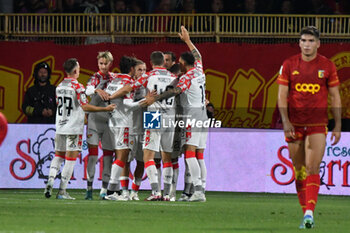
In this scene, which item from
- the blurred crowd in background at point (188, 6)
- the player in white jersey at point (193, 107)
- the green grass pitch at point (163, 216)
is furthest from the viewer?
the blurred crowd in background at point (188, 6)

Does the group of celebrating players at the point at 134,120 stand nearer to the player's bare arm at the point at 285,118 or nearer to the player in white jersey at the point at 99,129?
the player in white jersey at the point at 99,129

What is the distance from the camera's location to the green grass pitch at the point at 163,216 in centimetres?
934

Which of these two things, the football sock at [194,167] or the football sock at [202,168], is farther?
the football sock at [202,168]

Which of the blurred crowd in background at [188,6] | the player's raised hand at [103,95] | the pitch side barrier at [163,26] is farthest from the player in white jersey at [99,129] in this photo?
the blurred crowd in background at [188,6]

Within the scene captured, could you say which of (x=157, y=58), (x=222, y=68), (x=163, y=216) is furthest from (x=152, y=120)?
(x=222, y=68)

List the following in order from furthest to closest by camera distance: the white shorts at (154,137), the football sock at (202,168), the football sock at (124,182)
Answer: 1. the football sock at (202,168)
2. the football sock at (124,182)
3. the white shorts at (154,137)

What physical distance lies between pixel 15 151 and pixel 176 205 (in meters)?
5.77

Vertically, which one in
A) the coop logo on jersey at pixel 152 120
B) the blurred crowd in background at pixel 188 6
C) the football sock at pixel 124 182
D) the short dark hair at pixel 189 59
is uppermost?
the blurred crowd in background at pixel 188 6

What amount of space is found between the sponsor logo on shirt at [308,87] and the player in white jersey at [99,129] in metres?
4.88

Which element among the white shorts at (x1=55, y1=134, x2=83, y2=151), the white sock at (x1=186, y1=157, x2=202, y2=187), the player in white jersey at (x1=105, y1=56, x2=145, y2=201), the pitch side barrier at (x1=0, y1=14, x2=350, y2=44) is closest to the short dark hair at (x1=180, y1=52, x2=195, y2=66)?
the player in white jersey at (x1=105, y1=56, x2=145, y2=201)

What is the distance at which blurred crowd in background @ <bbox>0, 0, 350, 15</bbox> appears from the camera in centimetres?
2128

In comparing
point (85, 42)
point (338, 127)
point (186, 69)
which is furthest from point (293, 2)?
point (338, 127)

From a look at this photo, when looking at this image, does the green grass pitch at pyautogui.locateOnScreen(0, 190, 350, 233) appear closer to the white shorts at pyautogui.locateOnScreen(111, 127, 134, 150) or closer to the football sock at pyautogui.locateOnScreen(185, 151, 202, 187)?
the football sock at pyautogui.locateOnScreen(185, 151, 202, 187)

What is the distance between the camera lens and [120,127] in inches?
559
